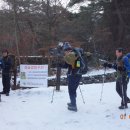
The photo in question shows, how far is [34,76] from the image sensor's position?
41.8ft

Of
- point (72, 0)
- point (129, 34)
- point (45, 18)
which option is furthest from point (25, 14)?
point (129, 34)

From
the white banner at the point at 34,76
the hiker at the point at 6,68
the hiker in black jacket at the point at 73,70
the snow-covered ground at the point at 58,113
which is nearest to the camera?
the snow-covered ground at the point at 58,113

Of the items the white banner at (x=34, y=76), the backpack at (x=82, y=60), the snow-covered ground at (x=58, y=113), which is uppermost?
the backpack at (x=82, y=60)

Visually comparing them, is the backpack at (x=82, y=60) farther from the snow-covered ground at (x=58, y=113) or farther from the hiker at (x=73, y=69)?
the snow-covered ground at (x=58, y=113)

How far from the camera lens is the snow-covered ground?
7.93 meters

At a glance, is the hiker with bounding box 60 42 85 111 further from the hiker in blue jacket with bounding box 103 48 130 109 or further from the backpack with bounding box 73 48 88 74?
the hiker in blue jacket with bounding box 103 48 130 109

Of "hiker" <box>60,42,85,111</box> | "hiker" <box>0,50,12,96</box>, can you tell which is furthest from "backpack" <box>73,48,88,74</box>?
"hiker" <box>0,50,12,96</box>

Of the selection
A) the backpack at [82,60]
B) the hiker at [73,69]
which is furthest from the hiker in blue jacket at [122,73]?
the hiker at [73,69]

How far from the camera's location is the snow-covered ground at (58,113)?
7.93 metres

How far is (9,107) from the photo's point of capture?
9.95 m

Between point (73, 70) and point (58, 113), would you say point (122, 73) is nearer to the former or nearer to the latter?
point (73, 70)

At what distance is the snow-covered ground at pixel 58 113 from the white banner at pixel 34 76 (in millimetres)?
734

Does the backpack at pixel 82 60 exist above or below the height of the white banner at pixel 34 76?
above

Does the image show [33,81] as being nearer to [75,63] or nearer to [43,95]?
[43,95]
